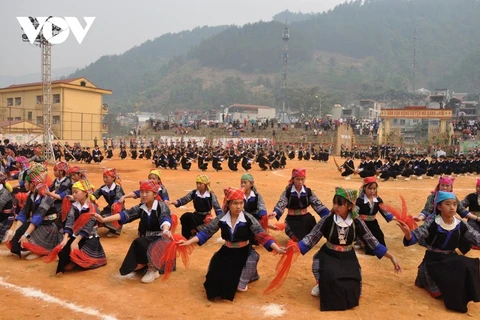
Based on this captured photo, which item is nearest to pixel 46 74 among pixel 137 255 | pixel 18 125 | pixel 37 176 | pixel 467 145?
pixel 18 125

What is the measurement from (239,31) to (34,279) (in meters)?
188

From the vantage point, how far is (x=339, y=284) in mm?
4758

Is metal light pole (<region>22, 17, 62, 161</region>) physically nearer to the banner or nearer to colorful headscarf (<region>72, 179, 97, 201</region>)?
colorful headscarf (<region>72, 179, 97, 201</region>)

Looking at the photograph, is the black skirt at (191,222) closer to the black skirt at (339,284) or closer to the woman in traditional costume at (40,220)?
the woman in traditional costume at (40,220)

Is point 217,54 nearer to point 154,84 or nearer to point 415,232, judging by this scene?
point 154,84

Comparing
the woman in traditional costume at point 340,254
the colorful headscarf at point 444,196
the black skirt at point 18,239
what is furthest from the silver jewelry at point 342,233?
the black skirt at point 18,239

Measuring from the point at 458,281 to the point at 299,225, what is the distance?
110 inches

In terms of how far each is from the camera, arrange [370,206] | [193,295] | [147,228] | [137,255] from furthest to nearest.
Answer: [370,206], [147,228], [137,255], [193,295]

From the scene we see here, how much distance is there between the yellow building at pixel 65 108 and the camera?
41.3 metres

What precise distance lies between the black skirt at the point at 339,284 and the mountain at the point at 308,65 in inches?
5067

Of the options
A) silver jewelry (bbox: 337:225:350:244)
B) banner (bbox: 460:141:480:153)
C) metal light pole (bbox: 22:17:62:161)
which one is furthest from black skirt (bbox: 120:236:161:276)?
banner (bbox: 460:141:480:153)

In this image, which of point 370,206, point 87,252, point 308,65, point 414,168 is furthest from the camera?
point 308,65

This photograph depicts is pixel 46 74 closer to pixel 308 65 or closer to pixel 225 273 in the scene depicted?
pixel 225 273

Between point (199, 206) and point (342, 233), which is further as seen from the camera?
point (199, 206)
